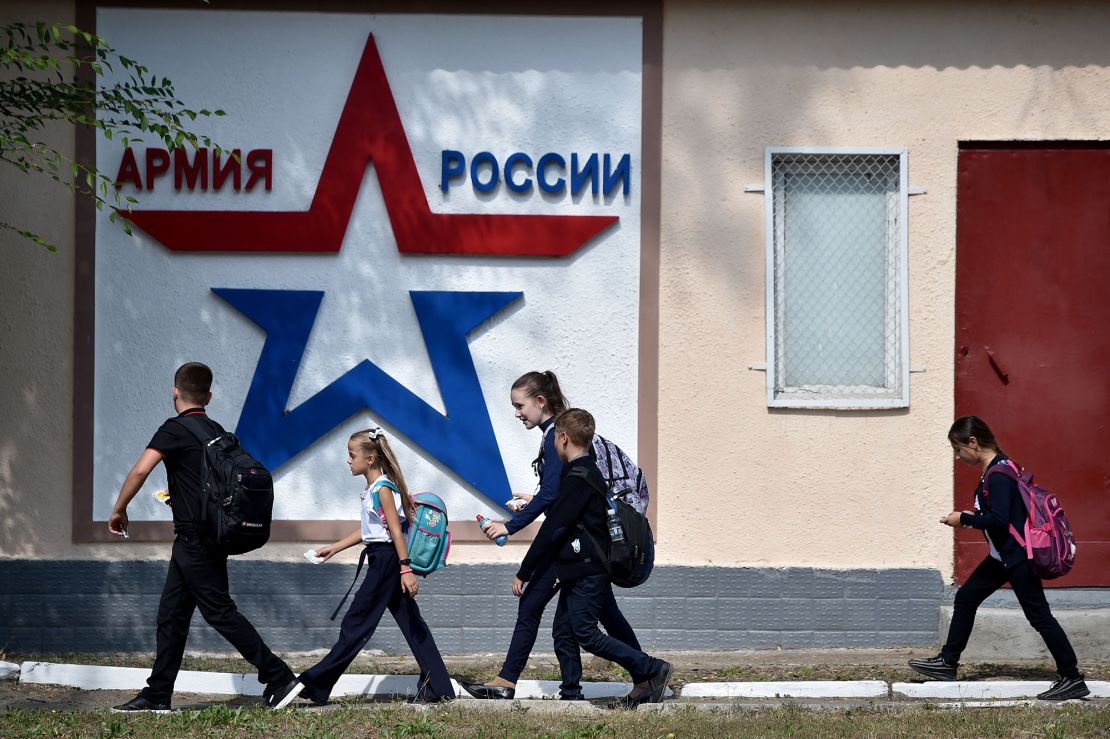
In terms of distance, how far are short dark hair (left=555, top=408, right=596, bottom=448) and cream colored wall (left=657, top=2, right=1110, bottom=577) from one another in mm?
1837

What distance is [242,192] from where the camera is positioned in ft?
28.0

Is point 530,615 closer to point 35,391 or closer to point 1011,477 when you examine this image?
point 1011,477

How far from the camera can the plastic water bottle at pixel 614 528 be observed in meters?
6.71

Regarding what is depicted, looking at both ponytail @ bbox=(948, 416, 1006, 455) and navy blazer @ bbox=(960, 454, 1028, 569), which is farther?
ponytail @ bbox=(948, 416, 1006, 455)

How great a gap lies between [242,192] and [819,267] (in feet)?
12.2

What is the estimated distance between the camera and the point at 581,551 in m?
6.77

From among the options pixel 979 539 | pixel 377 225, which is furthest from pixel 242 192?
pixel 979 539

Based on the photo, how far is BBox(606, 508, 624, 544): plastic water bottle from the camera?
6.71m

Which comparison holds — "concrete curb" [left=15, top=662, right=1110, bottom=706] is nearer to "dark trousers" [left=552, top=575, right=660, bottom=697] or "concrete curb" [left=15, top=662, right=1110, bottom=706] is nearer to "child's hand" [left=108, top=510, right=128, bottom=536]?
"dark trousers" [left=552, top=575, right=660, bottom=697]

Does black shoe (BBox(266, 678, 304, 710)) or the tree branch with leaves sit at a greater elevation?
the tree branch with leaves

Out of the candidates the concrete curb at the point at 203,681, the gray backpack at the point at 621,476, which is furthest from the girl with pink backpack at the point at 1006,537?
the concrete curb at the point at 203,681

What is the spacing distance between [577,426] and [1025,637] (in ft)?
11.2

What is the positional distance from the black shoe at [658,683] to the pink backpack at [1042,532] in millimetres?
1992

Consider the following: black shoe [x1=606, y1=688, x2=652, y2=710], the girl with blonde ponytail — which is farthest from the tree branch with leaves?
black shoe [x1=606, y1=688, x2=652, y2=710]
